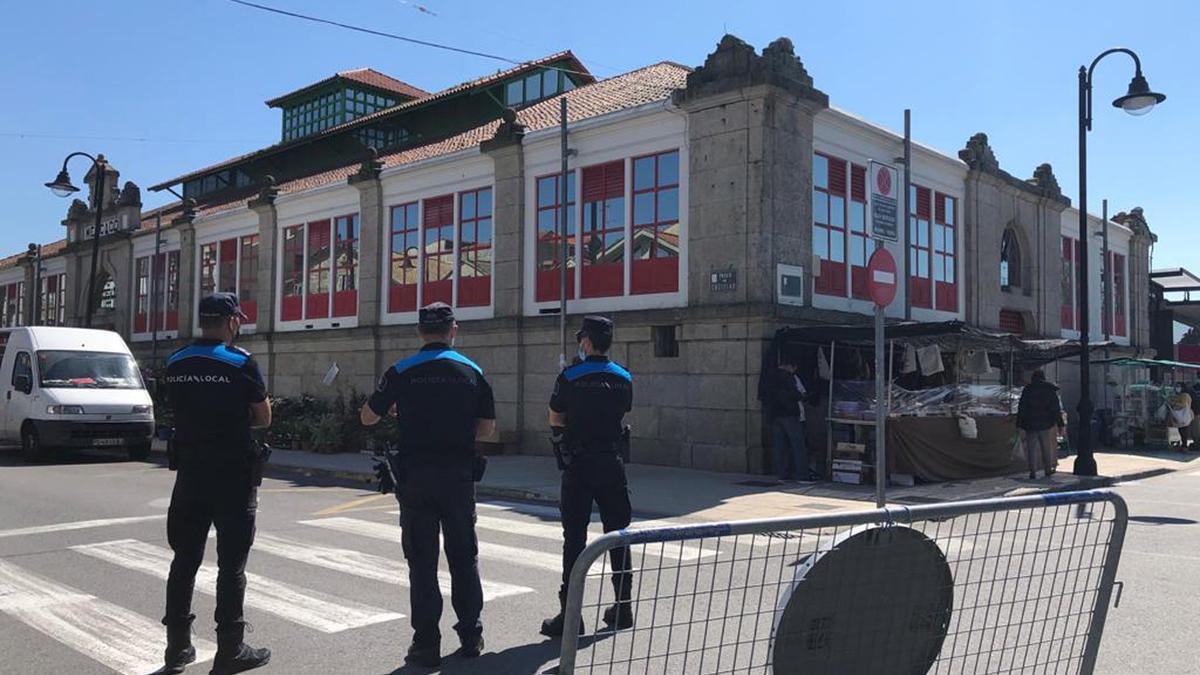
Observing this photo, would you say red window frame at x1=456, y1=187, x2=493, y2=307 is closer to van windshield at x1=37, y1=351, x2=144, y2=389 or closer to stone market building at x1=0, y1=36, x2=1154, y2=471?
stone market building at x1=0, y1=36, x2=1154, y2=471

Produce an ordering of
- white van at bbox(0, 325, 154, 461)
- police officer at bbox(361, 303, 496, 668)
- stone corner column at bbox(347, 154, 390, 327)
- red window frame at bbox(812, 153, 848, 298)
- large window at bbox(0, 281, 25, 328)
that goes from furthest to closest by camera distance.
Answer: large window at bbox(0, 281, 25, 328)
stone corner column at bbox(347, 154, 390, 327)
red window frame at bbox(812, 153, 848, 298)
white van at bbox(0, 325, 154, 461)
police officer at bbox(361, 303, 496, 668)

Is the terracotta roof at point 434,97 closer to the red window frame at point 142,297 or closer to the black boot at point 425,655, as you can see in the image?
the red window frame at point 142,297

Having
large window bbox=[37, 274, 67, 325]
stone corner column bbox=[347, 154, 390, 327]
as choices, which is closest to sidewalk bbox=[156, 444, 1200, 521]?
stone corner column bbox=[347, 154, 390, 327]

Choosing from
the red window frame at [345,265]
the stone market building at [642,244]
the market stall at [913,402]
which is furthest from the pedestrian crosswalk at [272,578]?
the red window frame at [345,265]

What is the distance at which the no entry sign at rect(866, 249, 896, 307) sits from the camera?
30.7ft

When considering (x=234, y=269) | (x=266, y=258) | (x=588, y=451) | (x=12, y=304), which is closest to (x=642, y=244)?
(x=588, y=451)

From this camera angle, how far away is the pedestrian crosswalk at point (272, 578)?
18.9 ft

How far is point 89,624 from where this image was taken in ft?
19.4

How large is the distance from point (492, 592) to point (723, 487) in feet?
24.7

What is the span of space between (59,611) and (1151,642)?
22.8ft

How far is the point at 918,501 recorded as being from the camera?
12414 mm

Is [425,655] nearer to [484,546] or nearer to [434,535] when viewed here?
[434,535]

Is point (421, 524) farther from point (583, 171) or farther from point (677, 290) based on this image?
point (583, 171)

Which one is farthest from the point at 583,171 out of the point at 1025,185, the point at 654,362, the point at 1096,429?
the point at 1096,429
